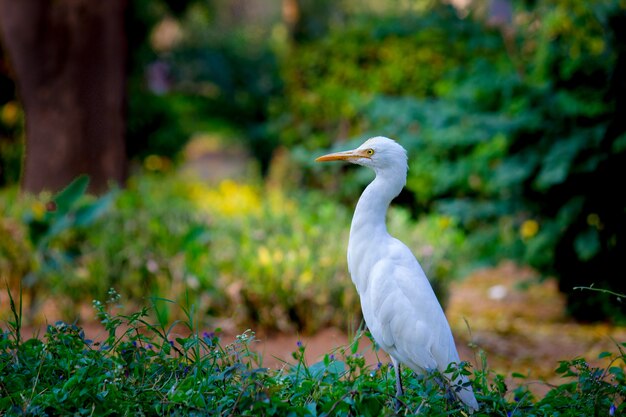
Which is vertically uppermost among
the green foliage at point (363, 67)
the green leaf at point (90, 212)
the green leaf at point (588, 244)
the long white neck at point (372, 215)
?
the green foliage at point (363, 67)

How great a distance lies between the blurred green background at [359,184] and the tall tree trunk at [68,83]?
0.9 inches

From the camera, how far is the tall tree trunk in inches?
268

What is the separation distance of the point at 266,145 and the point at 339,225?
6.13m

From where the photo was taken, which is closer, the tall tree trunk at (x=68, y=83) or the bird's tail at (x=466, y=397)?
the bird's tail at (x=466, y=397)

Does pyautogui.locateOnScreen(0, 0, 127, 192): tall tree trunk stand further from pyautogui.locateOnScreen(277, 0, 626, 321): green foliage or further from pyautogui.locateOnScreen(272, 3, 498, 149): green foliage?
pyautogui.locateOnScreen(272, 3, 498, 149): green foliage

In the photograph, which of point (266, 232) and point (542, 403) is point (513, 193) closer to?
point (266, 232)

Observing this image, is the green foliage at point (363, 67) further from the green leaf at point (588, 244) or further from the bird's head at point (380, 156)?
the bird's head at point (380, 156)

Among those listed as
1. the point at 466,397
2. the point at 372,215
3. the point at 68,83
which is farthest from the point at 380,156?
the point at 68,83

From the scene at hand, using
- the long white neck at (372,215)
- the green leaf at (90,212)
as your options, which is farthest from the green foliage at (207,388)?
the green leaf at (90,212)

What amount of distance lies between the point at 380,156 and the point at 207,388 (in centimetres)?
106

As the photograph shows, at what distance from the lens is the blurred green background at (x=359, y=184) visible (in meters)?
5.18

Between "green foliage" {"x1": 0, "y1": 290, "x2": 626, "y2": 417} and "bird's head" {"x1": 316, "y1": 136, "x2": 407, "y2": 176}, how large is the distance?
0.73 m

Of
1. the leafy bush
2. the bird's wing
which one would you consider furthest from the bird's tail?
the leafy bush

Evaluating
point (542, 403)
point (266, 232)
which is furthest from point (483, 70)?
point (542, 403)
